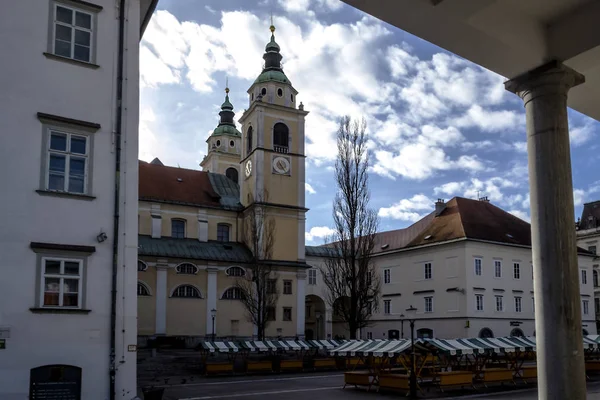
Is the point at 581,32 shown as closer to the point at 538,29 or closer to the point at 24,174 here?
the point at 538,29

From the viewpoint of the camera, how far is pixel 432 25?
655 cm

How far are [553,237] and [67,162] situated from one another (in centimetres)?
1274

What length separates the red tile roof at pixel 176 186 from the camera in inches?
2174

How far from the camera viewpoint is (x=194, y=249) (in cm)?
5303

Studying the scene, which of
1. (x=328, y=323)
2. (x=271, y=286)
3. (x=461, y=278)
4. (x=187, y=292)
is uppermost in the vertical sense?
(x=461, y=278)

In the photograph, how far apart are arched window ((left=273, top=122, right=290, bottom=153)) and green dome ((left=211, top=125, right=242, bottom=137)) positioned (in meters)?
21.6

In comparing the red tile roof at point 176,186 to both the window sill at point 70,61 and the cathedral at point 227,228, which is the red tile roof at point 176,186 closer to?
the cathedral at point 227,228

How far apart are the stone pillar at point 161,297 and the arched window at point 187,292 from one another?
3.44 feet

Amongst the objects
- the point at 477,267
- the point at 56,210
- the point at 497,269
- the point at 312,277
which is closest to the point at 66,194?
the point at 56,210

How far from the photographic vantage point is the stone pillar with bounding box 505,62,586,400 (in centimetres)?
651

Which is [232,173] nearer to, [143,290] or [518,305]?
[143,290]

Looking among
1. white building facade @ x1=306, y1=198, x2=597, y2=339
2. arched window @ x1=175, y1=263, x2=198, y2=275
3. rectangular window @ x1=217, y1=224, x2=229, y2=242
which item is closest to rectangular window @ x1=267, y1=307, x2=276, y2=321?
arched window @ x1=175, y1=263, x2=198, y2=275

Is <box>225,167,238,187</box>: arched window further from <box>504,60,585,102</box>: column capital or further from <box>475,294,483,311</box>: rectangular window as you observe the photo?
<box>504,60,585,102</box>: column capital

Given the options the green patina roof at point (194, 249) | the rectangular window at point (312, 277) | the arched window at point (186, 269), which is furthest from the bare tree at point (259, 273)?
the rectangular window at point (312, 277)
